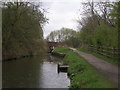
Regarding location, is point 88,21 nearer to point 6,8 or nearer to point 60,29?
point 6,8

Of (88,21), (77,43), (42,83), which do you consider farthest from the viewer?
(77,43)

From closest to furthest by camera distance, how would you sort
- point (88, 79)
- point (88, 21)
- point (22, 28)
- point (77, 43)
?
point (88, 79), point (22, 28), point (88, 21), point (77, 43)

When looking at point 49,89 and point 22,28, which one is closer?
point 49,89

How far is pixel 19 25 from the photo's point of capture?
109 feet

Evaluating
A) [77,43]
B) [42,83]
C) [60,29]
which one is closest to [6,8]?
[42,83]

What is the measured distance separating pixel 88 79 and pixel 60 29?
103m

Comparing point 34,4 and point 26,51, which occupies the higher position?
point 34,4

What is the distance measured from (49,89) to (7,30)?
22.1 metres

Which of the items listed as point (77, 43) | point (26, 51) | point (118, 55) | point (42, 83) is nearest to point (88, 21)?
point (26, 51)

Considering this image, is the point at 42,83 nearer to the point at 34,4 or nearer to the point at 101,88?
the point at 101,88

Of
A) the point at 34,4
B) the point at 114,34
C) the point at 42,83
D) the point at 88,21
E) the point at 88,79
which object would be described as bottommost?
the point at 42,83

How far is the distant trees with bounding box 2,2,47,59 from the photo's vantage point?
3231cm

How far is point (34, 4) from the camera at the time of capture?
34.6 meters

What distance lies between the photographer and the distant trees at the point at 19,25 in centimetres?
3231
